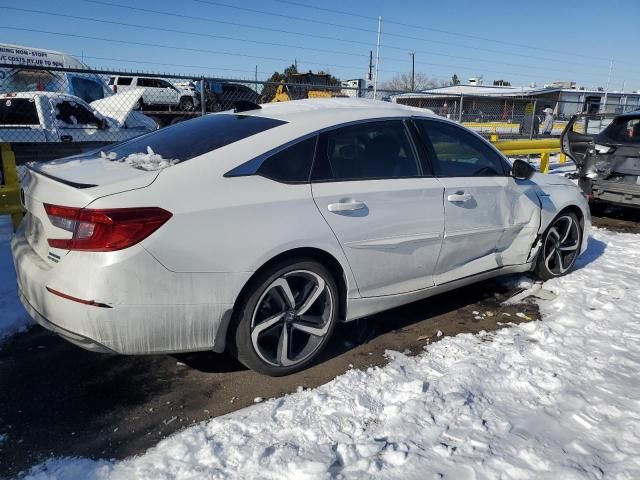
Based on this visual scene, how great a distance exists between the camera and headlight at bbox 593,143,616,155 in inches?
280

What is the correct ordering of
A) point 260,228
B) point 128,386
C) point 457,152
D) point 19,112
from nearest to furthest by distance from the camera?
point 260,228
point 128,386
point 457,152
point 19,112

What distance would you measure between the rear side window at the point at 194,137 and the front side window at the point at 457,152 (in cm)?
126

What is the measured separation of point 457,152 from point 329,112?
129 cm

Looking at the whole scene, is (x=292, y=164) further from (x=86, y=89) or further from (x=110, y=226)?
(x=86, y=89)

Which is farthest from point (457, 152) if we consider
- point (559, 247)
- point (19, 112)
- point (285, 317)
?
point (19, 112)

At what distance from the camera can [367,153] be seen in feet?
11.3

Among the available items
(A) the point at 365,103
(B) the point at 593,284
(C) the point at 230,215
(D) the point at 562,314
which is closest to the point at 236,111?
(A) the point at 365,103

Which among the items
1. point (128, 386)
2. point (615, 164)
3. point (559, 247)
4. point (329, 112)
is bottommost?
point (128, 386)

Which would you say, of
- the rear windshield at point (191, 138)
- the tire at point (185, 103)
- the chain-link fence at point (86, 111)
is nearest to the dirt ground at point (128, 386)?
the rear windshield at point (191, 138)

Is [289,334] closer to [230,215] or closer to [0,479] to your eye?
[230,215]

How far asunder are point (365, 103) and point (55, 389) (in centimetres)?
280

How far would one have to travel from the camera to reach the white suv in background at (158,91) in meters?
20.3

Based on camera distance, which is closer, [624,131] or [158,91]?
[624,131]

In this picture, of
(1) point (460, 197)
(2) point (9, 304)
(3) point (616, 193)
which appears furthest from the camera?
(3) point (616, 193)
